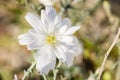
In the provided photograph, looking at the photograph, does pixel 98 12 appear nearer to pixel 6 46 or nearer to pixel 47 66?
pixel 6 46

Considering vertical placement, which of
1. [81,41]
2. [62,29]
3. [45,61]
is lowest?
[81,41]

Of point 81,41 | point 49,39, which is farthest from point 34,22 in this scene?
point 81,41

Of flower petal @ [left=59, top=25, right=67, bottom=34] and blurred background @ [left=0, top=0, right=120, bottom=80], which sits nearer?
flower petal @ [left=59, top=25, right=67, bottom=34]

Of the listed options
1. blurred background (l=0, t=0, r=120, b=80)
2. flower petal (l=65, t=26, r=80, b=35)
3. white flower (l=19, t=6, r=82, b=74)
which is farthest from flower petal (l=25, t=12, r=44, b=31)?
blurred background (l=0, t=0, r=120, b=80)

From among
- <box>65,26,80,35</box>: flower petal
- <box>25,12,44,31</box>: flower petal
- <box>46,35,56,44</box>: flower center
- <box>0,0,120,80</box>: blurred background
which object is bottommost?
<box>0,0,120,80</box>: blurred background

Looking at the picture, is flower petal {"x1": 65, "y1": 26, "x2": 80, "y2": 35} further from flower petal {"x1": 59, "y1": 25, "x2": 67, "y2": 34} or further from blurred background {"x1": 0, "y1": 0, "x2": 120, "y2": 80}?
blurred background {"x1": 0, "y1": 0, "x2": 120, "y2": 80}

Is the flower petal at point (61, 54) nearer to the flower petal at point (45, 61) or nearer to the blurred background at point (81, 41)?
the flower petal at point (45, 61)

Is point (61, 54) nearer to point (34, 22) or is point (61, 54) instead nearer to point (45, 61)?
point (45, 61)
